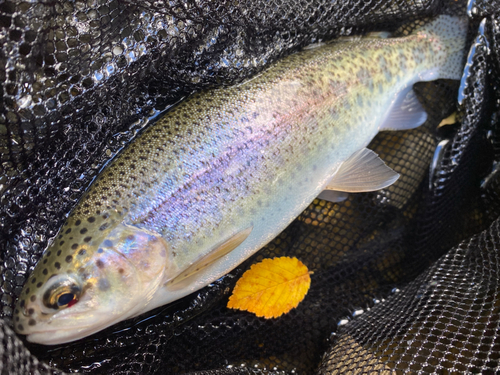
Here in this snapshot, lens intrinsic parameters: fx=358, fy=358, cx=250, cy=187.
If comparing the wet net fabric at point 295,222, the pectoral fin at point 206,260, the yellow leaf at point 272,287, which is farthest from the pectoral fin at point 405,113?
the pectoral fin at point 206,260

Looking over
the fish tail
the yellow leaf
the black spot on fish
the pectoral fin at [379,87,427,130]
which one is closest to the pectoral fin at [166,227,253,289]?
the black spot on fish

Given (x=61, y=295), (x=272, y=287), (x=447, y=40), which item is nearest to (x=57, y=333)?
(x=61, y=295)

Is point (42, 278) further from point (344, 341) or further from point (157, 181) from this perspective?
point (344, 341)

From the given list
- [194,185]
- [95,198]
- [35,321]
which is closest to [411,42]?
[194,185]

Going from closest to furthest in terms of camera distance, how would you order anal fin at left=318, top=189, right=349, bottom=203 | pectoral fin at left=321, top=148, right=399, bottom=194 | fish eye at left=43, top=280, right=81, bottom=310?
fish eye at left=43, top=280, right=81, bottom=310 → pectoral fin at left=321, top=148, right=399, bottom=194 → anal fin at left=318, top=189, right=349, bottom=203

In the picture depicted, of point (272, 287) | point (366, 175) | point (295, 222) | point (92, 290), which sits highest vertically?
point (92, 290)

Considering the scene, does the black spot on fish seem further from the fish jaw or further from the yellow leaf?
Result: the yellow leaf

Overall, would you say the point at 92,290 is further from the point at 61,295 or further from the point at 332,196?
the point at 332,196
